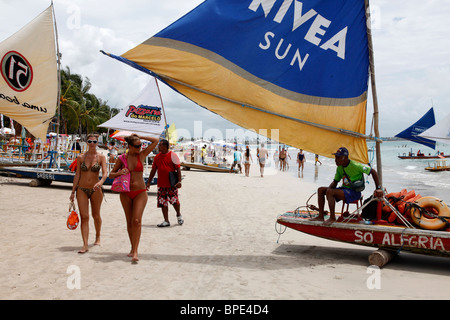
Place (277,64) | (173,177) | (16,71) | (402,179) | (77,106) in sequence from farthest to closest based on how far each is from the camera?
(77,106)
(402,179)
(16,71)
(173,177)
(277,64)

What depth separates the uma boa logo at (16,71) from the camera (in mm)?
11445

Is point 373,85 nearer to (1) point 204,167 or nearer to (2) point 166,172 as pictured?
(2) point 166,172

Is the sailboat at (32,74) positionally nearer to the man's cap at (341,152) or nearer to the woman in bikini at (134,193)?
the woman in bikini at (134,193)

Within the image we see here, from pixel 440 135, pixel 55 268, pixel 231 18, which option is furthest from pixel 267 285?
pixel 440 135

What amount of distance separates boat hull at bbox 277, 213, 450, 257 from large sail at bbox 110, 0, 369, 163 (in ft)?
4.00

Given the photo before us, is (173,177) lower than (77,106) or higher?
lower

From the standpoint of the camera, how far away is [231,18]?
501 cm

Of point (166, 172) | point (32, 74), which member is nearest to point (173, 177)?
point (166, 172)

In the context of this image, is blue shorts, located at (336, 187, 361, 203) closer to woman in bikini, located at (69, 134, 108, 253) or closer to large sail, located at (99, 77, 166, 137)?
woman in bikini, located at (69, 134, 108, 253)

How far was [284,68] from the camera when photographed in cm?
523

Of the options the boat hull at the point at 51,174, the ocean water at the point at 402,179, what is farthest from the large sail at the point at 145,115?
the ocean water at the point at 402,179

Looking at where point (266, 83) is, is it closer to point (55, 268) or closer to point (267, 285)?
point (267, 285)

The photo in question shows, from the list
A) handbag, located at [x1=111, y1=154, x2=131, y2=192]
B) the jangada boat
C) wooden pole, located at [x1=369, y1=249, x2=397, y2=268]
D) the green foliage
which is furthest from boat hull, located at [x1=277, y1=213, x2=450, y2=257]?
the green foliage

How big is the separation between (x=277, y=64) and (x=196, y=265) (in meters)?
3.05
